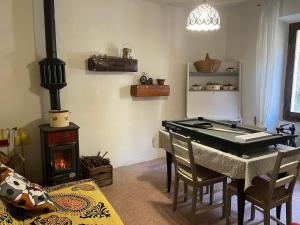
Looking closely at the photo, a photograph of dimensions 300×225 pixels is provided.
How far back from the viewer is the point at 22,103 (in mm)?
2928

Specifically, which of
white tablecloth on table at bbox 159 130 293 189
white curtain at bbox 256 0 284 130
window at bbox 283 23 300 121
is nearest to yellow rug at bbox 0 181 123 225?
white tablecloth on table at bbox 159 130 293 189

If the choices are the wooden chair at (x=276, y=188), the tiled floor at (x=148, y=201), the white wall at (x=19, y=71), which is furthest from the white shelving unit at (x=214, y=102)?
the white wall at (x=19, y=71)

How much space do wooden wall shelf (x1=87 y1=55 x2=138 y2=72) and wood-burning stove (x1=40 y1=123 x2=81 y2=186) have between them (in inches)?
35.0

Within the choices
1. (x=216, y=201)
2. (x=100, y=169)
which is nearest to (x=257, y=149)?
(x=216, y=201)

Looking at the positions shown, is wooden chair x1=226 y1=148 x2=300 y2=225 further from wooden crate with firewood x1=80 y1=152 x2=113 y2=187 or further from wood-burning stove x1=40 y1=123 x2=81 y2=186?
wood-burning stove x1=40 y1=123 x2=81 y2=186

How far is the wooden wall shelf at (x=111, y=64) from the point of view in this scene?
318 cm

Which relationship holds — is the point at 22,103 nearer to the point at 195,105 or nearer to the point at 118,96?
the point at 118,96

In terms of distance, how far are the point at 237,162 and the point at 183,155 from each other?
596 mm

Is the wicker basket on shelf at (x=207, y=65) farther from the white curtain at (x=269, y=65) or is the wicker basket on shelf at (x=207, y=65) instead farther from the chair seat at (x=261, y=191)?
the chair seat at (x=261, y=191)

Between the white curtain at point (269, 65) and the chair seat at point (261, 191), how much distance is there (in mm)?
1822

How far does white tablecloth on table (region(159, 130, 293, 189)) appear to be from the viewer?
6.25ft

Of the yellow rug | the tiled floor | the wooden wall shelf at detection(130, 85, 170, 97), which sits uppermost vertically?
the wooden wall shelf at detection(130, 85, 170, 97)

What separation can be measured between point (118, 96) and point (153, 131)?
2.95 ft

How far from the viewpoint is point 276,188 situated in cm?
205
